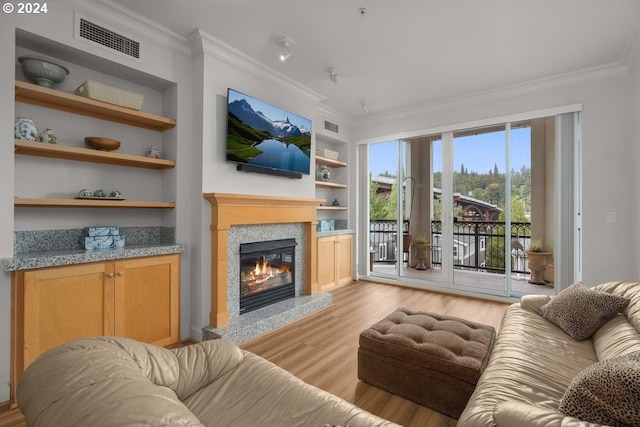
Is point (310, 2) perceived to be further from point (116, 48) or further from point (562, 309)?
point (562, 309)

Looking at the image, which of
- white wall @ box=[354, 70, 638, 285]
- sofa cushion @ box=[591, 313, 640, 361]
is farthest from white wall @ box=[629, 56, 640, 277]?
sofa cushion @ box=[591, 313, 640, 361]

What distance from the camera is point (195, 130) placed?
2.84m

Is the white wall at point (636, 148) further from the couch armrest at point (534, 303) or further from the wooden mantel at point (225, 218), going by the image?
the wooden mantel at point (225, 218)

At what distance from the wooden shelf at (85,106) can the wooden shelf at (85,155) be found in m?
0.36

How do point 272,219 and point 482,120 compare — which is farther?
point 482,120

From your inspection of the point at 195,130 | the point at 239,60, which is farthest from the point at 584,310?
the point at 239,60

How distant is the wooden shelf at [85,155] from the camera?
6.72 feet

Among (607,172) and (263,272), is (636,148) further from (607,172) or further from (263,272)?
(263,272)

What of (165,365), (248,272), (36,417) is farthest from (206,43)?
(36,417)

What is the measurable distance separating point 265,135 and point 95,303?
7.08ft

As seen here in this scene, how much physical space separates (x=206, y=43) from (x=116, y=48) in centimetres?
73

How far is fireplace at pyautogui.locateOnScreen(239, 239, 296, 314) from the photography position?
3.13 m

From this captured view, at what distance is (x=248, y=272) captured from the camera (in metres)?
3.19

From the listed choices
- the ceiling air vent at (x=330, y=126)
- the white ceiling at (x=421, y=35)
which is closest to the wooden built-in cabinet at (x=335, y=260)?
the ceiling air vent at (x=330, y=126)
